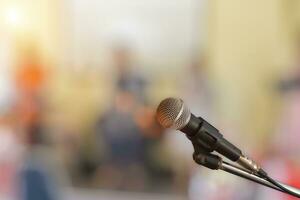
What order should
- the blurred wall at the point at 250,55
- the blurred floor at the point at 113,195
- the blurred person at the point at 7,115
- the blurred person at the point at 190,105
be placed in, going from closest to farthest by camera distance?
the blurred person at the point at 7,115
the blurred floor at the point at 113,195
the blurred person at the point at 190,105
the blurred wall at the point at 250,55

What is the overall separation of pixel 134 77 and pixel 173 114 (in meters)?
3.42

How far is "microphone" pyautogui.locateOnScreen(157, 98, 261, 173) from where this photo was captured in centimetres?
87

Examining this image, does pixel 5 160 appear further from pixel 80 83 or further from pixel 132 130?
pixel 80 83

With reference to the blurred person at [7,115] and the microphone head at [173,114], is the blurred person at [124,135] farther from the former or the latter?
the microphone head at [173,114]

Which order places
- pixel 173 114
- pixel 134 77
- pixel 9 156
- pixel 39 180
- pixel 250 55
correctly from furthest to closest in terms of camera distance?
pixel 250 55 < pixel 134 77 < pixel 9 156 < pixel 39 180 < pixel 173 114

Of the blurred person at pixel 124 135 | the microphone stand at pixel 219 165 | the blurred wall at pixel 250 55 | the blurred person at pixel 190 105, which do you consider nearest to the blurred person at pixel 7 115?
the blurred person at pixel 124 135

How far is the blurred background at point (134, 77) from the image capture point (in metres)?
4.07

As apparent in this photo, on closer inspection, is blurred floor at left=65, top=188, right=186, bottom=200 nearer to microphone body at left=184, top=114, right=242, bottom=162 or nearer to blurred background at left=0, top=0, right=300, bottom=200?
blurred background at left=0, top=0, right=300, bottom=200

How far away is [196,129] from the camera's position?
882mm

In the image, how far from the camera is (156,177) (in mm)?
4270

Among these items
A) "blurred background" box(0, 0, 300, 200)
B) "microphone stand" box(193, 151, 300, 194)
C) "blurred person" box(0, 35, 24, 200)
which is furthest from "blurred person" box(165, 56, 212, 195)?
"microphone stand" box(193, 151, 300, 194)

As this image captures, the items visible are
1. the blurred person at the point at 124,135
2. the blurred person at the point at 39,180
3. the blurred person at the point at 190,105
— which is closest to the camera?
the blurred person at the point at 39,180

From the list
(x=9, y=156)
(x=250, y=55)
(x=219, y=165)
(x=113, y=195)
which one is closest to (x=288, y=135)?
(x=113, y=195)

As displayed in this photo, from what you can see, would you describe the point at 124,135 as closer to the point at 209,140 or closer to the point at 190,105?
the point at 190,105
